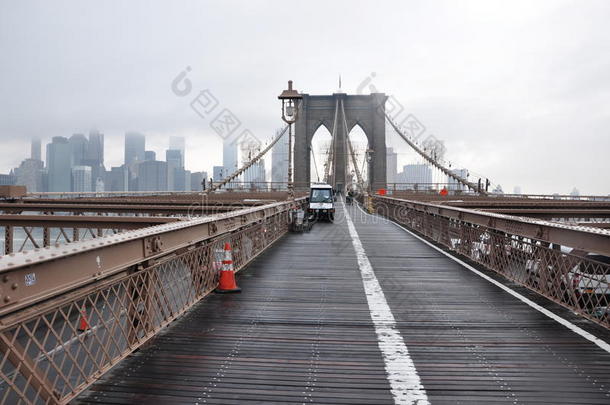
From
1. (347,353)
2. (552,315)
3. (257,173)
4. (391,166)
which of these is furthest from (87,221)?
(391,166)

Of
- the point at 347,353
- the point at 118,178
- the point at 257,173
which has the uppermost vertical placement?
the point at 257,173

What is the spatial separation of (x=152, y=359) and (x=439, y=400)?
2.74 m

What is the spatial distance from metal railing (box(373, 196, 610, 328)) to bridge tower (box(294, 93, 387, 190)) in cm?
7050

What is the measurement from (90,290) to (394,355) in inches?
117

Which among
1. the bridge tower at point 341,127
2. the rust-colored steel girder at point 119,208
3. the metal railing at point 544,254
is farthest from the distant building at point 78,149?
the metal railing at point 544,254

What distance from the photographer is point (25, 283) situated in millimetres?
2887

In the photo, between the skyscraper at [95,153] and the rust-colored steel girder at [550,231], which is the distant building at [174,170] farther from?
the rust-colored steel girder at [550,231]

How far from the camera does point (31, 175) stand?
66.2 metres

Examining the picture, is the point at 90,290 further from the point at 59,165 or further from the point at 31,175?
the point at 59,165

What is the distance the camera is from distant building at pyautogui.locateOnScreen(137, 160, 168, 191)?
8462 cm

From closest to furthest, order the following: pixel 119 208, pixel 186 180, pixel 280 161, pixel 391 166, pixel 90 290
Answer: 1. pixel 90 290
2. pixel 119 208
3. pixel 280 161
4. pixel 186 180
5. pixel 391 166

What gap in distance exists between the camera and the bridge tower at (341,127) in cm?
8525

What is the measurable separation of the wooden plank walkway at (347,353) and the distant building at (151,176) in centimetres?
8231

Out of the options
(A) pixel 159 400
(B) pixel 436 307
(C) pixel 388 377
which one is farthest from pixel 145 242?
(B) pixel 436 307
